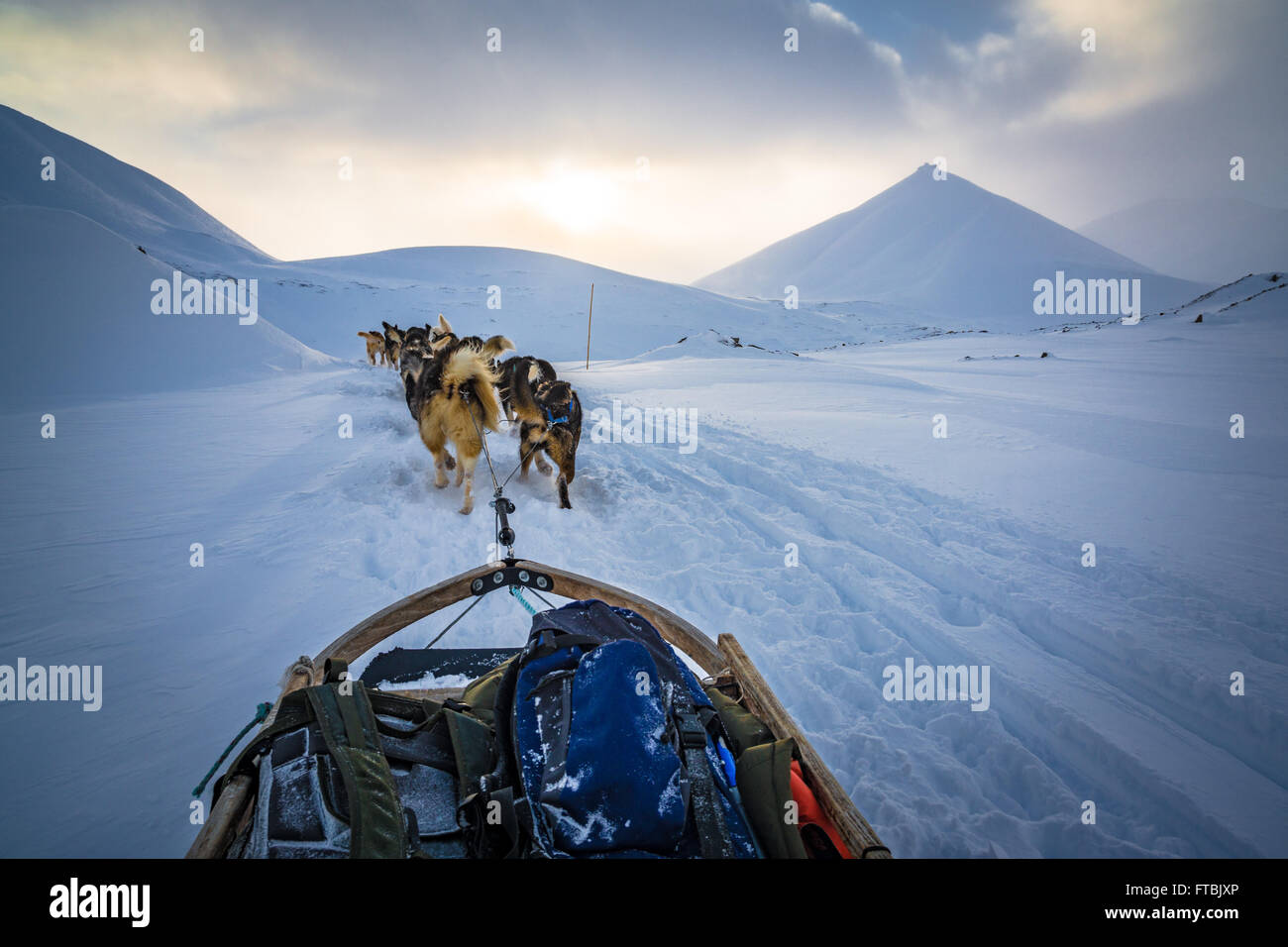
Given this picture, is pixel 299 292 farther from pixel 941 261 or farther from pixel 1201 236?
pixel 1201 236

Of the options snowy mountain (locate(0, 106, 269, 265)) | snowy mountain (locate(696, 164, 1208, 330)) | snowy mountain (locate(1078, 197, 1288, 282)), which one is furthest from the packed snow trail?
snowy mountain (locate(1078, 197, 1288, 282))

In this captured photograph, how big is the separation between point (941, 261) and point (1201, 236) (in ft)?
452

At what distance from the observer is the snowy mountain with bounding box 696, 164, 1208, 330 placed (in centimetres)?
7600

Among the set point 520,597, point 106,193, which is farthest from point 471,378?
point 106,193

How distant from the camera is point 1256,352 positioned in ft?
38.4

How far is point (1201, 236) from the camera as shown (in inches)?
6265

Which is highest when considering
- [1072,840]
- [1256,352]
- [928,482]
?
[1256,352]

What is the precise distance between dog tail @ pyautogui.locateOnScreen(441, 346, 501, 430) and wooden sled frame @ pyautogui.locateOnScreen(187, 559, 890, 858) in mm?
2943

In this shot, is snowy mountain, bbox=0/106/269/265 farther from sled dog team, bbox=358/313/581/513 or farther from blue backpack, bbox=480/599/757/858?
→ blue backpack, bbox=480/599/757/858

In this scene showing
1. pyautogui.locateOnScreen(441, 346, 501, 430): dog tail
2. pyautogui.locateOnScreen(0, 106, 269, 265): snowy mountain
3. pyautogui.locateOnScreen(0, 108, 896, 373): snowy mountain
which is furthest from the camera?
pyautogui.locateOnScreen(0, 106, 269, 265): snowy mountain
